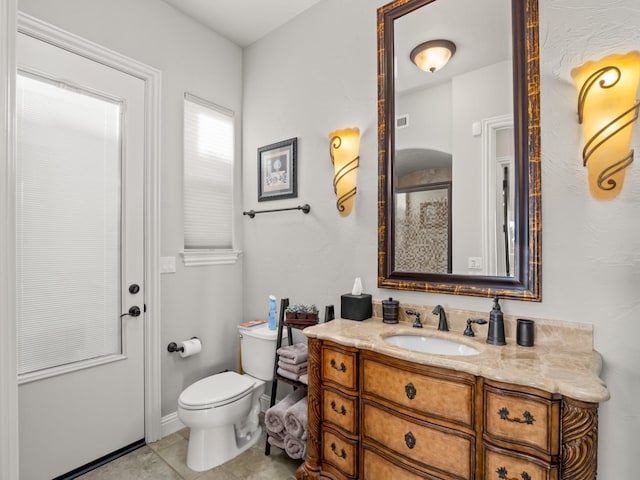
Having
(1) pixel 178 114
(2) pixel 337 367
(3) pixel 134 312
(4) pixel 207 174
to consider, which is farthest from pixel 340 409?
(1) pixel 178 114

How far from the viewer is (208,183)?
2.56 m

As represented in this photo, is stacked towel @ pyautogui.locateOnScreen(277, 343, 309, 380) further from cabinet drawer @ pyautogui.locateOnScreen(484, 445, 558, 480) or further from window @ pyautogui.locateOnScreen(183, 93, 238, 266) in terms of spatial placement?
cabinet drawer @ pyautogui.locateOnScreen(484, 445, 558, 480)

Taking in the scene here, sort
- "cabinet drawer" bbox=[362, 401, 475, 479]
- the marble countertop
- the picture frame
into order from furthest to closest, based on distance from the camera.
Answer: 1. the picture frame
2. "cabinet drawer" bbox=[362, 401, 475, 479]
3. the marble countertop

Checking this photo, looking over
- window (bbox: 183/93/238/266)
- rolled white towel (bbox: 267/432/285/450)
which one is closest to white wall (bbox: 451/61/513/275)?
rolled white towel (bbox: 267/432/285/450)

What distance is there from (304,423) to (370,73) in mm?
2040

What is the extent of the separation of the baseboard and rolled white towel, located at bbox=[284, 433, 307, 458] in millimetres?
907

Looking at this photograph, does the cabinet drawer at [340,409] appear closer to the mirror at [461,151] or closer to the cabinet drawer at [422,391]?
the cabinet drawer at [422,391]

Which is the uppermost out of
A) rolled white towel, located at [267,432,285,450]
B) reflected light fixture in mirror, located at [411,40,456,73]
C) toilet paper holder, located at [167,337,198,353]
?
reflected light fixture in mirror, located at [411,40,456,73]

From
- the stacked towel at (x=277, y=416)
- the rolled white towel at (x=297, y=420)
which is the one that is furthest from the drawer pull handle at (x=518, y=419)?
the stacked towel at (x=277, y=416)

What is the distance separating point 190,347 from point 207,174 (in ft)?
4.19

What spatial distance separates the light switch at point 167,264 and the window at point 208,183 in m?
0.10

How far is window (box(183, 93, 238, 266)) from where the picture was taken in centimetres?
243

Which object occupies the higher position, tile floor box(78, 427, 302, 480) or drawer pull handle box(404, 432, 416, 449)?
drawer pull handle box(404, 432, 416, 449)

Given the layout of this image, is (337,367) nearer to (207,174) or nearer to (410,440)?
(410,440)
